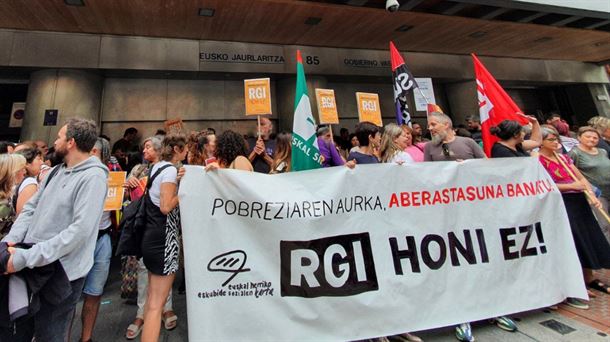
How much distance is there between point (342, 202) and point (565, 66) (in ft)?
50.2

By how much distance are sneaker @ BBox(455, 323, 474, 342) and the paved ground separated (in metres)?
0.07

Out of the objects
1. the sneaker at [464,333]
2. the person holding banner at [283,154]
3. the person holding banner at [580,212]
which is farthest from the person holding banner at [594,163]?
the person holding banner at [283,154]

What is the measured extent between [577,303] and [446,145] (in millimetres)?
2086

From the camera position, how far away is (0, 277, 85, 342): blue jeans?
1735 millimetres

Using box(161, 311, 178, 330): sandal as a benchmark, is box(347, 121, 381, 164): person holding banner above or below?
above

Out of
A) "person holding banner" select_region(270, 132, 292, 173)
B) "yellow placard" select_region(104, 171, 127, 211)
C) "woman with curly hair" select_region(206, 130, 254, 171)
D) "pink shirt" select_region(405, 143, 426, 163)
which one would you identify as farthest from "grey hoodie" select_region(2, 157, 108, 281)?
"pink shirt" select_region(405, 143, 426, 163)

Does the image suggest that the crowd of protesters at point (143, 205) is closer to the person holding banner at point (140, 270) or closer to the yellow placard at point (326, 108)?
the person holding banner at point (140, 270)

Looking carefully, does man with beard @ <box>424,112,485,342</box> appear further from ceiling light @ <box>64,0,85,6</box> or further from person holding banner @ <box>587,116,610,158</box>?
ceiling light @ <box>64,0,85,6</box>

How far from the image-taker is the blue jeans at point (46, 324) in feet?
5.69

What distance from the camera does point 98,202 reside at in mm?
1815

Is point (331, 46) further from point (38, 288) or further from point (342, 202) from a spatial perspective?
point (38, 288)

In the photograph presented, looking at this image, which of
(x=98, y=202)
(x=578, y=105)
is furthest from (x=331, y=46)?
(x=578, y=105)

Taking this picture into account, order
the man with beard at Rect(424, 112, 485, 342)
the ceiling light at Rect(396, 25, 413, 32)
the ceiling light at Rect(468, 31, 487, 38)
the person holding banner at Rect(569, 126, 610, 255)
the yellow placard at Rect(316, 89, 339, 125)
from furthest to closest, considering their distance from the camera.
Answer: the ceiling light at Rect(468, 31, 487, 38) → the ceiling light at Rect(396, 25, 413, 32) → the yellow placard at Rect(316, 89, 339, 125) → the person holding banner at Rect(569, 126, 610, 255) → the man with beard at Rect(424, 112, 485, 342)

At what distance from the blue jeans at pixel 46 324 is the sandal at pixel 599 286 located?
5.12m
